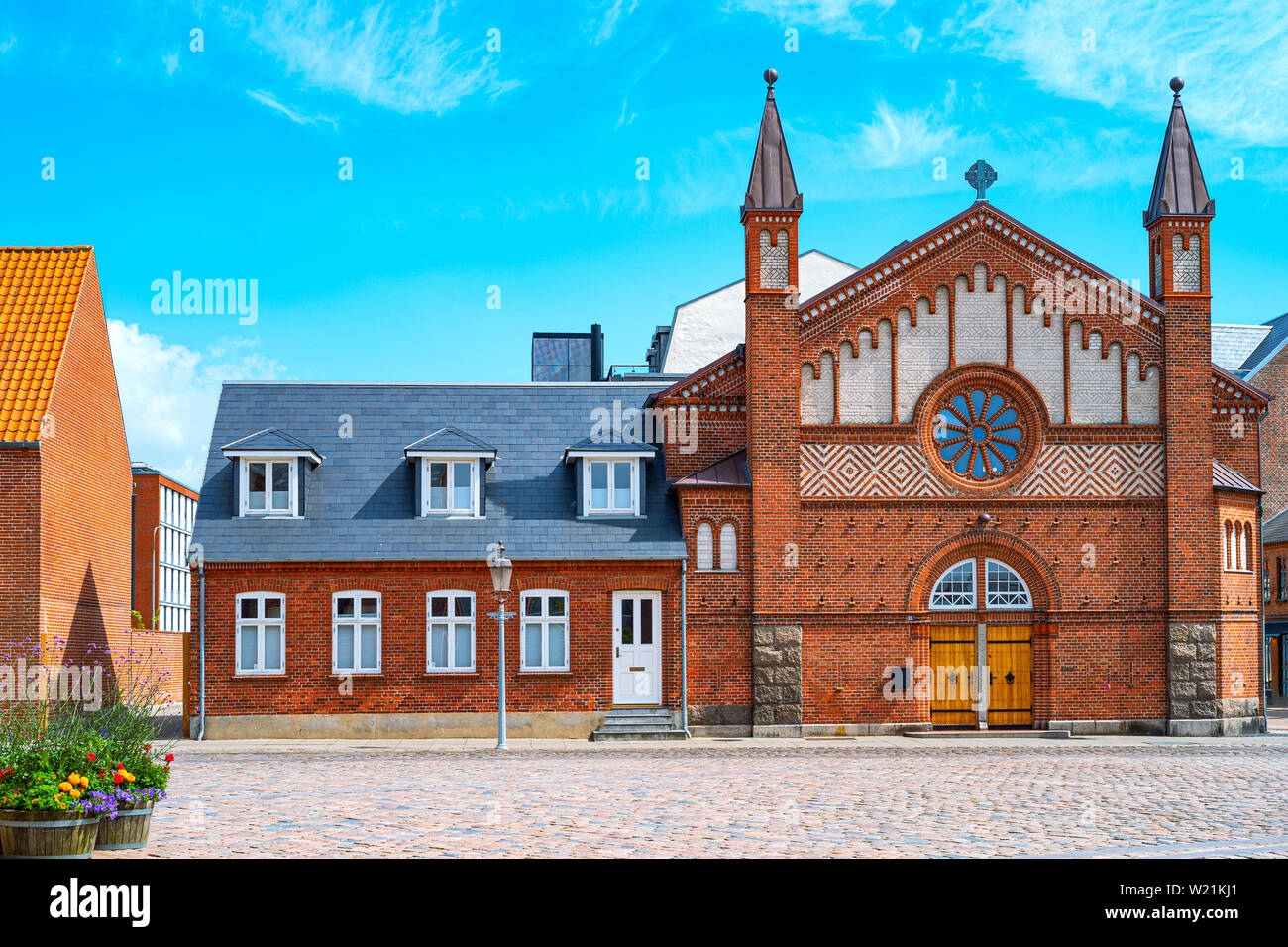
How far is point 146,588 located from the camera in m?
65.4

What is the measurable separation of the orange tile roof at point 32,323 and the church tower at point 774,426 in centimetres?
1556

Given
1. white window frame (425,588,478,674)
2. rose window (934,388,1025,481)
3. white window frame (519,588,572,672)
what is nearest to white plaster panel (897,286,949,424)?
rose window (934,388,1025,481)

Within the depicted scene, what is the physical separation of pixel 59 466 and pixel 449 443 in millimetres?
8689

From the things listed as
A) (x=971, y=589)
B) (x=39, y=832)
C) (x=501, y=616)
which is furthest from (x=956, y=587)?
(x=39, y=832)

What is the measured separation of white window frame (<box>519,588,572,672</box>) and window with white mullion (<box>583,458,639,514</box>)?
7.27ft

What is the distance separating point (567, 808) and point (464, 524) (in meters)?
14.8

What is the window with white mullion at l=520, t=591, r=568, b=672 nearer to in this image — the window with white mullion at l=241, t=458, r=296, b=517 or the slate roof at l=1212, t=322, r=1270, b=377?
the window with white mullion at l=241, t=458, r=296, b=517

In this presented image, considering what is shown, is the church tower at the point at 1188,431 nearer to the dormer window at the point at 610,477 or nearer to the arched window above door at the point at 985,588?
the arched window above door at the point at 985,588

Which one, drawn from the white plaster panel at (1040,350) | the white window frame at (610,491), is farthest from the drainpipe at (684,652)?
the white plaster panel at (1040,350)

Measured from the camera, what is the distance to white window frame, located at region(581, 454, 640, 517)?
102ft

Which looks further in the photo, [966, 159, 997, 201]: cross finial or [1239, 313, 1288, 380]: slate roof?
[1239, 313, 1288, 380]: slate roof

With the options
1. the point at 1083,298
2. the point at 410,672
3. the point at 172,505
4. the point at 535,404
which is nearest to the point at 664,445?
the point at 535,404

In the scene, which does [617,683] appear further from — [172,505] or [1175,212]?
[172,505]

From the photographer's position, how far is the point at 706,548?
30.2 metres
